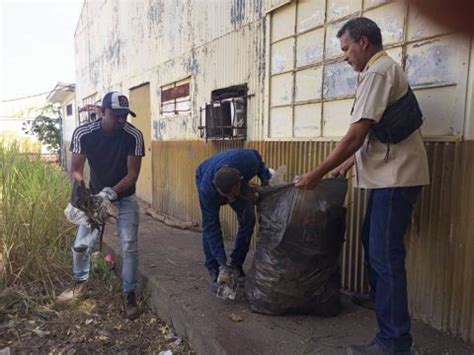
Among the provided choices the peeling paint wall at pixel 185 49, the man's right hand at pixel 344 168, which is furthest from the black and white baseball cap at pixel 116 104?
the man's right hand at pixel 344 168

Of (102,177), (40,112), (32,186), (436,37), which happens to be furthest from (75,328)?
(40,112)

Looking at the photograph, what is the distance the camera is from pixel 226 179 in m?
2.65

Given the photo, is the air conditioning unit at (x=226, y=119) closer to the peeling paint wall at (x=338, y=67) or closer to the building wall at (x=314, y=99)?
the building wall at (x=314, y=99)

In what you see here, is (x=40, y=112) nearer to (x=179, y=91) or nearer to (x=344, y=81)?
(x=179, y=91)

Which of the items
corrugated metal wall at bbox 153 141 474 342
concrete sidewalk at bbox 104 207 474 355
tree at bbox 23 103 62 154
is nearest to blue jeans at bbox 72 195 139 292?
concrete sidewalk at bbox 104 207 474 355

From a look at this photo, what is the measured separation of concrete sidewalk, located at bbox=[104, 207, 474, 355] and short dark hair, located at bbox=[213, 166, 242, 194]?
0.90 meters

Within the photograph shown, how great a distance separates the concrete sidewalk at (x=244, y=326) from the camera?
2348 mm

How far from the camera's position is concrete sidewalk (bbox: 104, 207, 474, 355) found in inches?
92.4

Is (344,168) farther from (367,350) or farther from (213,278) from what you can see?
(213,278)

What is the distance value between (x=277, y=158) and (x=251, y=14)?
5.40 ft

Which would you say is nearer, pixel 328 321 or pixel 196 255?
pixel 328 321

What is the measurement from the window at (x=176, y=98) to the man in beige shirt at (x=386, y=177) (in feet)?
13.4

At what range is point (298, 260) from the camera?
2.56 meters

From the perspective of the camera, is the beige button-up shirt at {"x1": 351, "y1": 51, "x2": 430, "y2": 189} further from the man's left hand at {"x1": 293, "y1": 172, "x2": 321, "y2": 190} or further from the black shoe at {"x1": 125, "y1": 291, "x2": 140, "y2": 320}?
the black shoe at {"x1": 125, "y1": 291, "x2": 140, "y2": 320}
